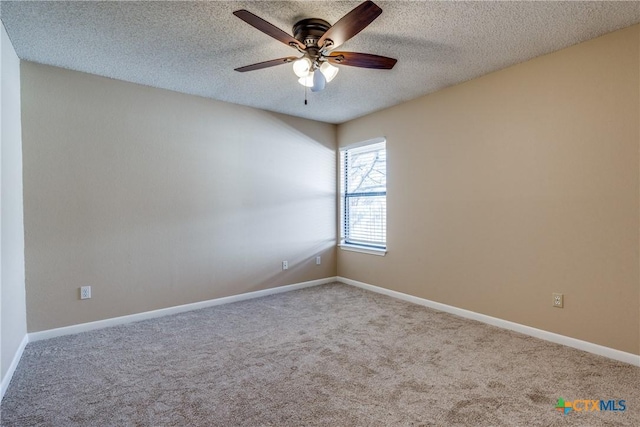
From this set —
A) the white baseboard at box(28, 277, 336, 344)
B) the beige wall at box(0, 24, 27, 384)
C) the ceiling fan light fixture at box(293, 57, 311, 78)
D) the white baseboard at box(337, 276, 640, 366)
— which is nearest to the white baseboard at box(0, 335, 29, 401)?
the beige wall at box(0, 24, 27, 384)

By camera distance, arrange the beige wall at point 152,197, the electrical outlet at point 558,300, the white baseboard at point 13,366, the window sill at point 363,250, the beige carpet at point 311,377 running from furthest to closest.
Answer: the window sill at point 363,250
the beige wall at point 152,197
the electrical outlet at point 558,300
the white baseboard at point 13,366
the beige carpet at point 311,377

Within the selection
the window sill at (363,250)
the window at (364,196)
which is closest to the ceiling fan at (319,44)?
the window at (364,196)

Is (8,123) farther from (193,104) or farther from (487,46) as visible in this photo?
(487,46)

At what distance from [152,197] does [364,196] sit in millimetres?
2751

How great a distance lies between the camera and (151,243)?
11.8 ft

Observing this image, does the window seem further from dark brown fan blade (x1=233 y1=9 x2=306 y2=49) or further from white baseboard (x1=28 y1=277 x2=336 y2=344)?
dark brown fan blade (x1=233 y1=9 x2=306 y2=49)

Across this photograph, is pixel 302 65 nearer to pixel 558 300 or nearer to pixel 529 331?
pixel 558 300

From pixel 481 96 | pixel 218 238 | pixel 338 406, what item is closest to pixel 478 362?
pixel 338 406

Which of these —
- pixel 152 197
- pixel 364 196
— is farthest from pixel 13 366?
pixel 364 196

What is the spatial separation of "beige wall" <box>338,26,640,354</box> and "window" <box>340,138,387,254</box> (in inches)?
13.0

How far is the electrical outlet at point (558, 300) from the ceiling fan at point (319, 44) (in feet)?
7.83

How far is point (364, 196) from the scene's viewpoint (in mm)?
4859

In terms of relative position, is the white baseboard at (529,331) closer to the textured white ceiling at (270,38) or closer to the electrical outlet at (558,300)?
the electrical outlet at (558,300)

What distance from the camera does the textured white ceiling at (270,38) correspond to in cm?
220
